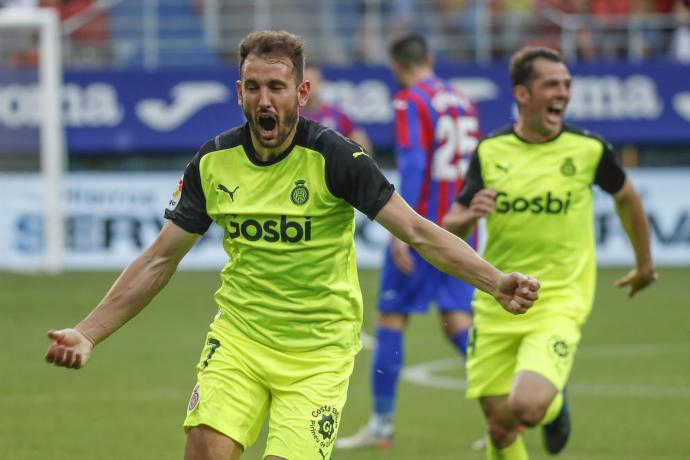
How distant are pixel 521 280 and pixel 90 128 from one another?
16407 mm

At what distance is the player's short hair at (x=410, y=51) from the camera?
396 inches

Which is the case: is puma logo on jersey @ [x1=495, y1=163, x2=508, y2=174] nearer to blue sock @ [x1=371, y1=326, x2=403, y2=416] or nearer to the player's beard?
blue sock @ [x1=371, y1=326, x2=403, y2=416]

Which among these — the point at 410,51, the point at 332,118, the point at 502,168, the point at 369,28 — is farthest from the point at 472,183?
the point at 369,28

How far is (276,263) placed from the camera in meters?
5.68

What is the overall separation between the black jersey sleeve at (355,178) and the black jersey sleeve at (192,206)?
1.79 ft

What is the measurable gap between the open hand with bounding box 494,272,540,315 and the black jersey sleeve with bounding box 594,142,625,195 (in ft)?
7.78

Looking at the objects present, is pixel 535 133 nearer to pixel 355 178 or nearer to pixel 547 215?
pixel 547 215

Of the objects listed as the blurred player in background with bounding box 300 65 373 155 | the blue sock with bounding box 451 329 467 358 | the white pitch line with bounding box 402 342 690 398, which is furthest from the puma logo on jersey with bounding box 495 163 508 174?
the blurred player in background with bounding box 300 65 373 155

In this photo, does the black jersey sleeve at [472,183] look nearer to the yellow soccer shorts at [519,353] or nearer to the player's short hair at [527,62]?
the player's short hair at [527,62]

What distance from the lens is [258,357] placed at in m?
5.67

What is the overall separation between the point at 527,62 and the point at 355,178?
7.87 feet

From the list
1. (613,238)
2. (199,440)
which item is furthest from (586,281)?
(613,238)

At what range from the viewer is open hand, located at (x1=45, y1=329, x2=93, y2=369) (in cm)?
533

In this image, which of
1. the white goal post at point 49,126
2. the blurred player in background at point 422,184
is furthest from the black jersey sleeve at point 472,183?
the white goal post at point 49,126
